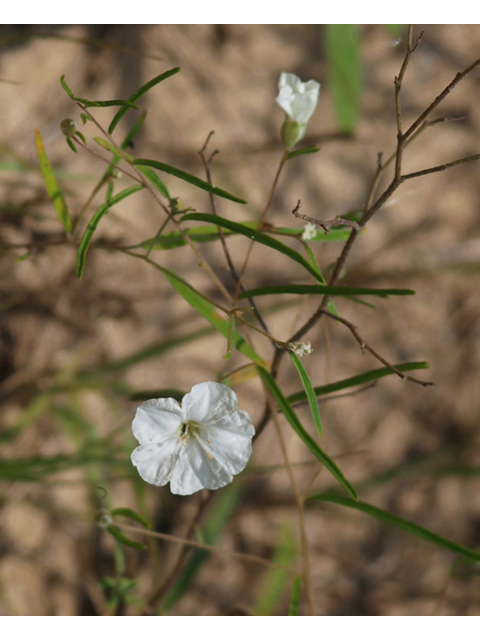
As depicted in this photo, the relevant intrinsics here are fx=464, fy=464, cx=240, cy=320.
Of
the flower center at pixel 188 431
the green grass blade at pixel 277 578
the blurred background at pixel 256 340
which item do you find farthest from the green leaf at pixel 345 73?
the green grass blade at pixel 277 578

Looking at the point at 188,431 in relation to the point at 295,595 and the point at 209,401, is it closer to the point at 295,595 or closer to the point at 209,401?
the point at 209,401

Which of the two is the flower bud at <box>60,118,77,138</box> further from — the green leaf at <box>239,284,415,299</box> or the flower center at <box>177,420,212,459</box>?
the flower center at <box>177,420,212,459</box>

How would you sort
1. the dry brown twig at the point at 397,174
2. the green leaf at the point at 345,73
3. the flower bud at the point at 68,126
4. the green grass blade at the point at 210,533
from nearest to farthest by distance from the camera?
1. the dry brown twig at the point at 397,174
2. the flower bud at the point at 68,126
3. the green grass blade at the point at 210,533
4. the green leaf at the point at 345,73

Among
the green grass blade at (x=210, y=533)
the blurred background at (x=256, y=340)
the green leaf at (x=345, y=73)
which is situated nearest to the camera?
the green grass blade at (x=210, y=533)

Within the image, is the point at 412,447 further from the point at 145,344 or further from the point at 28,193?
the point at 28,193

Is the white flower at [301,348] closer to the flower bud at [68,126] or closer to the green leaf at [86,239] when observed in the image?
the green leaf at [86,239]

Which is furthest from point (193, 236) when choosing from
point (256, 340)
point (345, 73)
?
point (345, 73)
